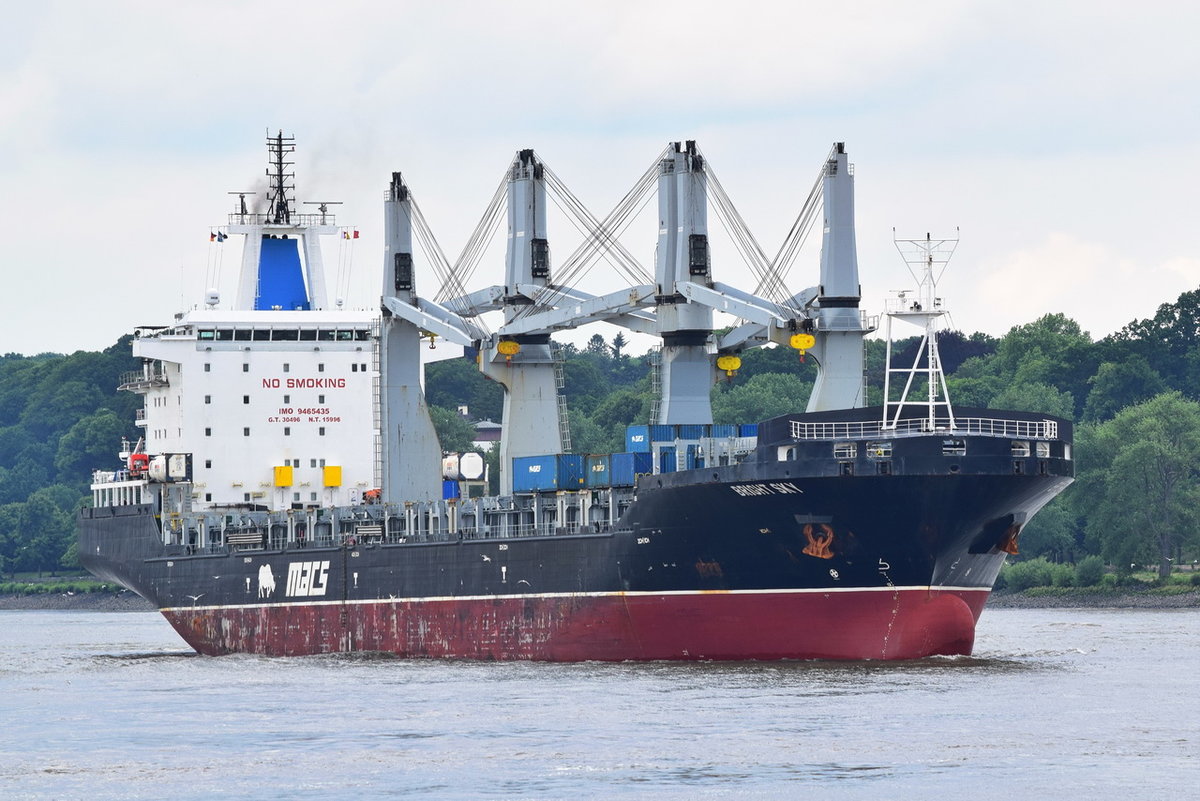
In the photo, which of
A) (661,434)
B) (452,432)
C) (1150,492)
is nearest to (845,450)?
(661,434)

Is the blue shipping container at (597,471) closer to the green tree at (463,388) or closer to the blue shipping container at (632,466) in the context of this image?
the blue shipping container at (632,466)

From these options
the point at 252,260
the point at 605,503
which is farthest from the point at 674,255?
the point at 252,260

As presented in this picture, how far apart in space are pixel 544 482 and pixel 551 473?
427mm

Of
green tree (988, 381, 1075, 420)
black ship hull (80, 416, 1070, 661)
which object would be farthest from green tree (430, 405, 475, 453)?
black ship hull (80, 416, 1070, 661)

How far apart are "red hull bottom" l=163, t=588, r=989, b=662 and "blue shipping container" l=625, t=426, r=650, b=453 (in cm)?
396

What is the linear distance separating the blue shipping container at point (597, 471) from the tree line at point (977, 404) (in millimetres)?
7545

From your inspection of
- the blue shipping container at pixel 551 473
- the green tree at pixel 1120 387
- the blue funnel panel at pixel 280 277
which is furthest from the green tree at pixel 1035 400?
the blue shipping container at pixel 551 473

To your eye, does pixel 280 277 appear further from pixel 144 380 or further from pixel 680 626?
pixel 680 626

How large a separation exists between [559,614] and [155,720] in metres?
12.6

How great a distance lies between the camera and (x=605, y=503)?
50.8 metres

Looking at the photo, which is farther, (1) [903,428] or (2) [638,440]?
(2) [638,440]

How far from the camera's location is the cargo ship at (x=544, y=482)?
44938 millimetres

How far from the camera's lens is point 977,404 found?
116 metres

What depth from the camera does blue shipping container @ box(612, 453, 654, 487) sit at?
50.2 m
